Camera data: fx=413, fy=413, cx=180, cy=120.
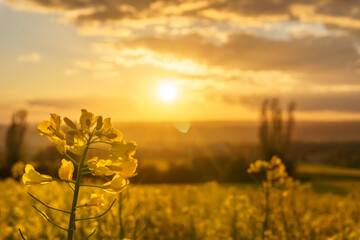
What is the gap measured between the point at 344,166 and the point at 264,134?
1389cm

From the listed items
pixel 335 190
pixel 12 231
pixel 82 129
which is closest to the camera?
pixel 82 129

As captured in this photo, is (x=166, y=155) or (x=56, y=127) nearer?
(x=56, y=127)

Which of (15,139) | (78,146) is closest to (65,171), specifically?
(78,146)

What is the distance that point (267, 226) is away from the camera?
17.5ft

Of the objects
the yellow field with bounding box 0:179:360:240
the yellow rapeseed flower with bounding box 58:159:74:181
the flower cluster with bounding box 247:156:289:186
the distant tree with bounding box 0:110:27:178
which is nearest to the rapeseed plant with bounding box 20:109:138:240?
the yellow rapeseed flower with bounding box 58:159:74:181

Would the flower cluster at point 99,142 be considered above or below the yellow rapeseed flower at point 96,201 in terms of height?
above

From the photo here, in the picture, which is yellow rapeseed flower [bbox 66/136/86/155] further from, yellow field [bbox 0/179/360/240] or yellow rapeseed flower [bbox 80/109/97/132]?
yellow field [bbox 0/179/360/240]

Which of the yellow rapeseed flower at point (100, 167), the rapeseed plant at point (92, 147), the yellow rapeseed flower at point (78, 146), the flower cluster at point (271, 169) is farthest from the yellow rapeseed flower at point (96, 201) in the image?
the flower cluster at point (271, 169)

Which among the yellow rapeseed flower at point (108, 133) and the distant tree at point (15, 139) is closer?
the yellow rapeseed flower at point (108, 133)

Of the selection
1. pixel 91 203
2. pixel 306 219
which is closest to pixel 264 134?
pixel 306 219

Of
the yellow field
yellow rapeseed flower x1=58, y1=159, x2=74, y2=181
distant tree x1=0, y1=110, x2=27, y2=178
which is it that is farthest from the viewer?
distant tree x1=0, y1=110, x2=27, y2=178

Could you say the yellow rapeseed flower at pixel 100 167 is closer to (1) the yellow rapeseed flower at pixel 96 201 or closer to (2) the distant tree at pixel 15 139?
(1) the yellow rapeseed flower at pixel 96 201

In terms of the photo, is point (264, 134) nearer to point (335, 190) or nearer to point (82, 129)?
point (335, 190)

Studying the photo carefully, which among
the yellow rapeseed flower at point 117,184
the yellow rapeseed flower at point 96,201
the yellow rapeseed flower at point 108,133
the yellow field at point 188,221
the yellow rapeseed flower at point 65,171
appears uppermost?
the yellow rapeseed flower at point 108,133
